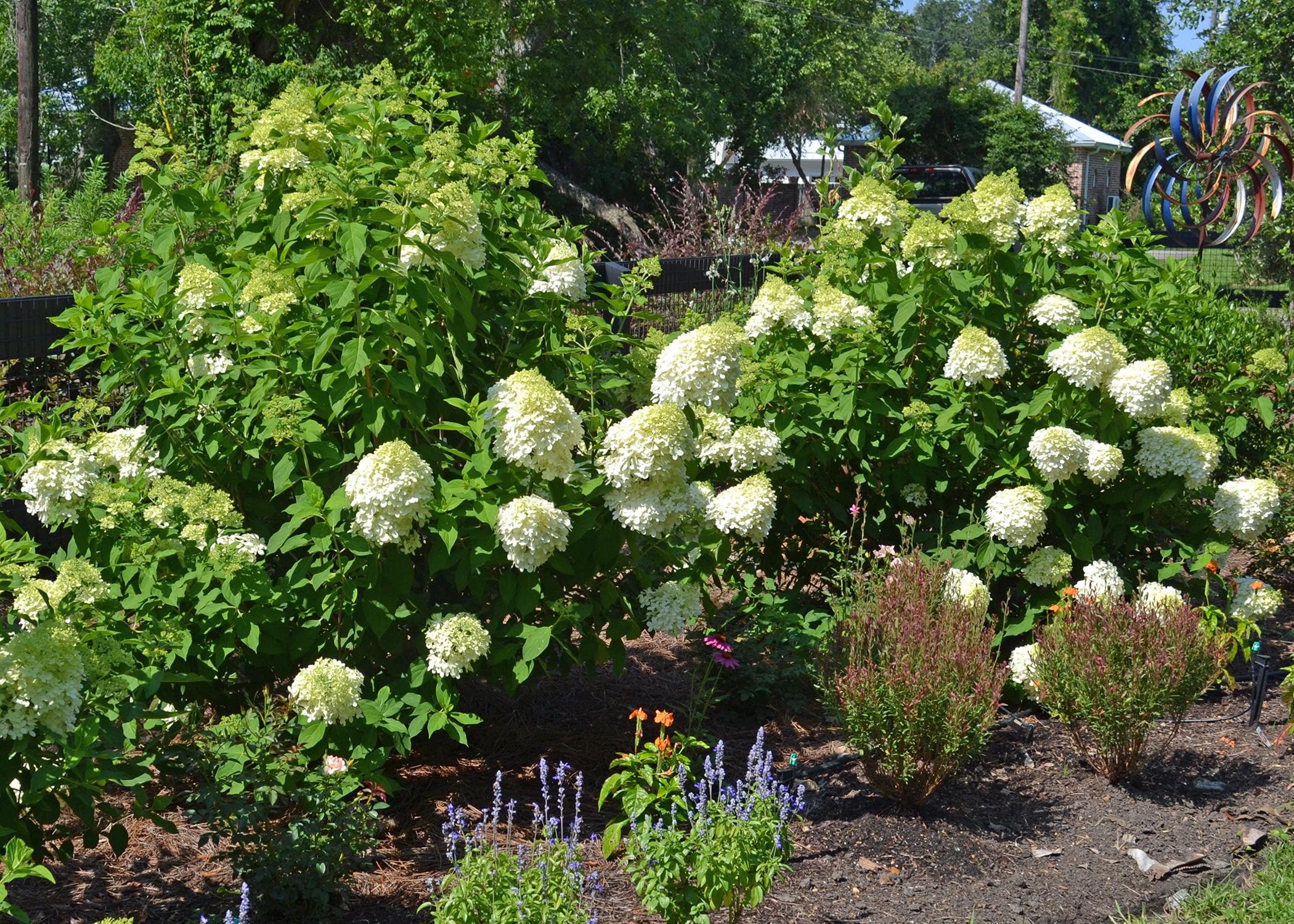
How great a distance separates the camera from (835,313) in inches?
173

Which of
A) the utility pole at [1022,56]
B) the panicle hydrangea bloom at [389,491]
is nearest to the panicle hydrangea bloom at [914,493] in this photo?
the panicle hydrangea bloom at [389,491]

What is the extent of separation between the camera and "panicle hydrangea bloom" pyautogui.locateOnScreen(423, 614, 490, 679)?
3246 mm

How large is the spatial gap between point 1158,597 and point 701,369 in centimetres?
211

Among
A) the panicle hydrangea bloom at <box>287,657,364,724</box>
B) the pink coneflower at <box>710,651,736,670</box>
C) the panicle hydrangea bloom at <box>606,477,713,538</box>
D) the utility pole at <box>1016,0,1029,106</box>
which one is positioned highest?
the utility pole at <box>1016,0,1029,106</box>

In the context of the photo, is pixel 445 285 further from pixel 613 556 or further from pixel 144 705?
pixel 144 705

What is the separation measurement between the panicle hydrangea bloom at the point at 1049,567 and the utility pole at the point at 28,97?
32.8 ft

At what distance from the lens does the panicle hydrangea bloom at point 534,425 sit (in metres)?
3.13

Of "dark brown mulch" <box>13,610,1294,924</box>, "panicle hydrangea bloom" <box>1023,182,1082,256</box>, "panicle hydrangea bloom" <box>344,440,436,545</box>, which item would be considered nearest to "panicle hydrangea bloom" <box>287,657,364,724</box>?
"panicle hydrangea bloom" <box>344,440,436,545</box>

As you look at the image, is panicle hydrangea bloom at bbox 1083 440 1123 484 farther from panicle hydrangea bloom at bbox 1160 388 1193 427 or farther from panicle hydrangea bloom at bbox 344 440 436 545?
panicle hydrangea bloom at bbox 344 440 436 545

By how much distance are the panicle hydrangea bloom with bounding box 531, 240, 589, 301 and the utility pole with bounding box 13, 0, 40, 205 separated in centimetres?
920

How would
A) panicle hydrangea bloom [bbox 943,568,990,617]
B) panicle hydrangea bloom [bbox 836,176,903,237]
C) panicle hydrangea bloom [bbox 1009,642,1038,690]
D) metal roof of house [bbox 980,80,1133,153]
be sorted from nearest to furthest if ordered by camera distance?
1. panicle hydrangea bloom [bbox 943,568,990,617]
2. panicle hydrangea bloom [bbox 1009,642,1038,690]
3. panicle hydrangea bloom [bbox 836,176,903,237]
4. metal roof of house [bbox 980,80,1133,153]

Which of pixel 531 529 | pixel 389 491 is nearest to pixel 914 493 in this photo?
pixel 531 529

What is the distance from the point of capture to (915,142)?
33.2 meters

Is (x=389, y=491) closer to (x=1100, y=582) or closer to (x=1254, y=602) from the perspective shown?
(x=1100, y=582)
